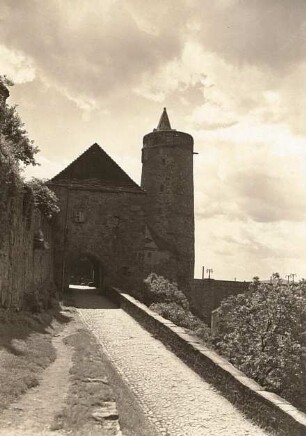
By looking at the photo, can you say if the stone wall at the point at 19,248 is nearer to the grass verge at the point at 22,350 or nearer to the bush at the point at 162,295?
the grass verge at the point at 22,350

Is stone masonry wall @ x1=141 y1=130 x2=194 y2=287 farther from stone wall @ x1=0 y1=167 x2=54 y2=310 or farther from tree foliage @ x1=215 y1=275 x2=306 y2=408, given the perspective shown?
stone wall @ x1=0 y1=167 x2=54 y2=310

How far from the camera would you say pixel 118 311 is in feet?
70.1

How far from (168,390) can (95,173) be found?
77.7ft

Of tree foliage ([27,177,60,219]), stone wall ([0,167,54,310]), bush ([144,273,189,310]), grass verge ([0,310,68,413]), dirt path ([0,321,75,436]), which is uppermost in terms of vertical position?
tree foliage ([27,177,60,219])

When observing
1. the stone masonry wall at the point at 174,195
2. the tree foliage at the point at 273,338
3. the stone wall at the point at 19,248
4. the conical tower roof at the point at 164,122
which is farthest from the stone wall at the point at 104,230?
the conical tower roof at the point at 164,122

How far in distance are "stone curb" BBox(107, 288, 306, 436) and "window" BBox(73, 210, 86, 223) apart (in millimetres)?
16066

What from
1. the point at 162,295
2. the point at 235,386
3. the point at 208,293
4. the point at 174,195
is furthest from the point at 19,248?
the point at 208,293

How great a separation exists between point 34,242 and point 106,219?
12.7 m

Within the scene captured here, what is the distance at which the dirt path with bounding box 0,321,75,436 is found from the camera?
5.91 meters

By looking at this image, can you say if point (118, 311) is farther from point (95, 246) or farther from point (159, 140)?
point (159, 140)

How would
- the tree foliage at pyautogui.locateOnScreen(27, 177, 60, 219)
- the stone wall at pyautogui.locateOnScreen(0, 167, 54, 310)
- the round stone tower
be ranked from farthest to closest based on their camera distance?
1. the round stone tower
2. the tree foliage at pyautogui.locateOnScreen(27, 177, 60, 219)
3. the stone wall at pyautogui.locateOnScreen(0, 167, 54, 310)

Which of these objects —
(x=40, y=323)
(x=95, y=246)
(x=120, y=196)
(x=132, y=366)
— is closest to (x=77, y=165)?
(x=120, y=196)

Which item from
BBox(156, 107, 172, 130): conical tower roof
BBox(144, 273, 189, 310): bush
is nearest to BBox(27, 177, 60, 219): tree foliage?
BBox(144, 273, 189, 310): bush

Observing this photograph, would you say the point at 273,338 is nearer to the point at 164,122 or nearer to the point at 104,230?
the point at 104,230
